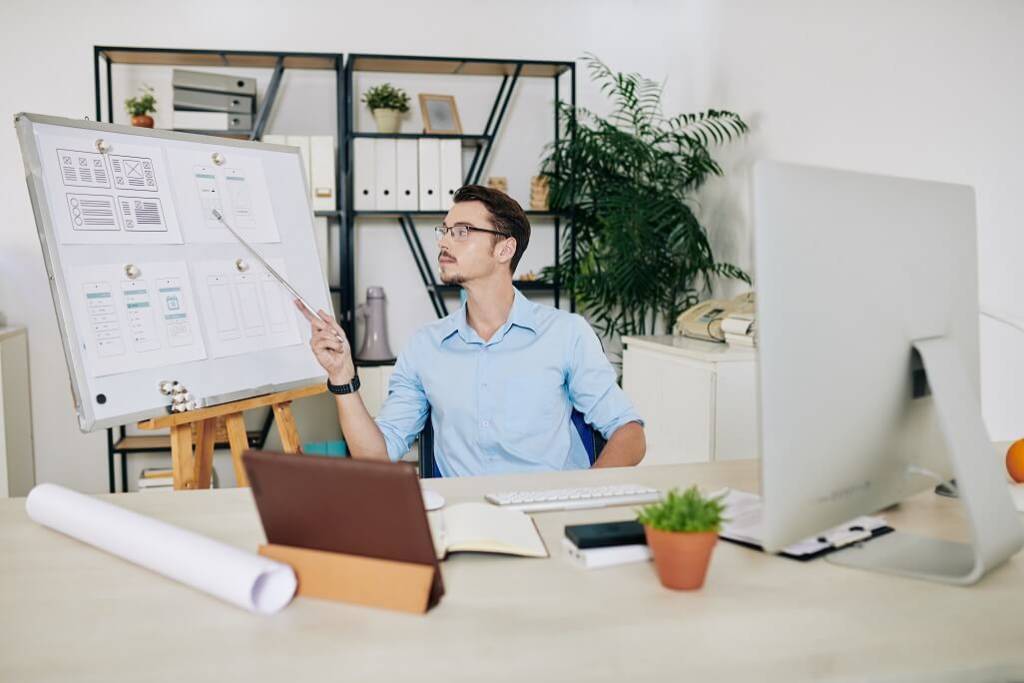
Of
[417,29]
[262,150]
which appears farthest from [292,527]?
[417,29]

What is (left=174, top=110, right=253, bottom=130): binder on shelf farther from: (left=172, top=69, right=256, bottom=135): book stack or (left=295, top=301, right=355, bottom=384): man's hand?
(left=295, top=301, right=355, bottom=384): man's hand

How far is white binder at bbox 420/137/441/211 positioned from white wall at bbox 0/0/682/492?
0.36 m

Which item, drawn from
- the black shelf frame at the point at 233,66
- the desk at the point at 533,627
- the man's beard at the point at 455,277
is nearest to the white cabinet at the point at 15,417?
the black shelf frame at the point at 233,66

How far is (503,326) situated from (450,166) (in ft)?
6.86

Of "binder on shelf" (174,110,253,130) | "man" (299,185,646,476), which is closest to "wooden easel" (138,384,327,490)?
"man" (299,185,646,476)

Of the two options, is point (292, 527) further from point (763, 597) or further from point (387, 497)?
point (763, 597)

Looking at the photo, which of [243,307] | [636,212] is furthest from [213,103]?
[243,307]

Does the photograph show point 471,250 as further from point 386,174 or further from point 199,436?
point 386,174

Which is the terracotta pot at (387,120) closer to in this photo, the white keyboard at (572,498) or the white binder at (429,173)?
the white binder at (429,173)

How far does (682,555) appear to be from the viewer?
3.25ft

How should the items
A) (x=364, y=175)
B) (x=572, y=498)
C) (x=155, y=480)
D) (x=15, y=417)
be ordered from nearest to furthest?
(x=572, y=498)
(x=15, y=417)
(x=155, y=480)
(x=364, y=175)

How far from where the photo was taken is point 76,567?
3.59ft

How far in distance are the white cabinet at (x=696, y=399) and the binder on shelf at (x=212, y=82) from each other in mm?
2056

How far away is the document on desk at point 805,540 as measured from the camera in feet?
3.76
